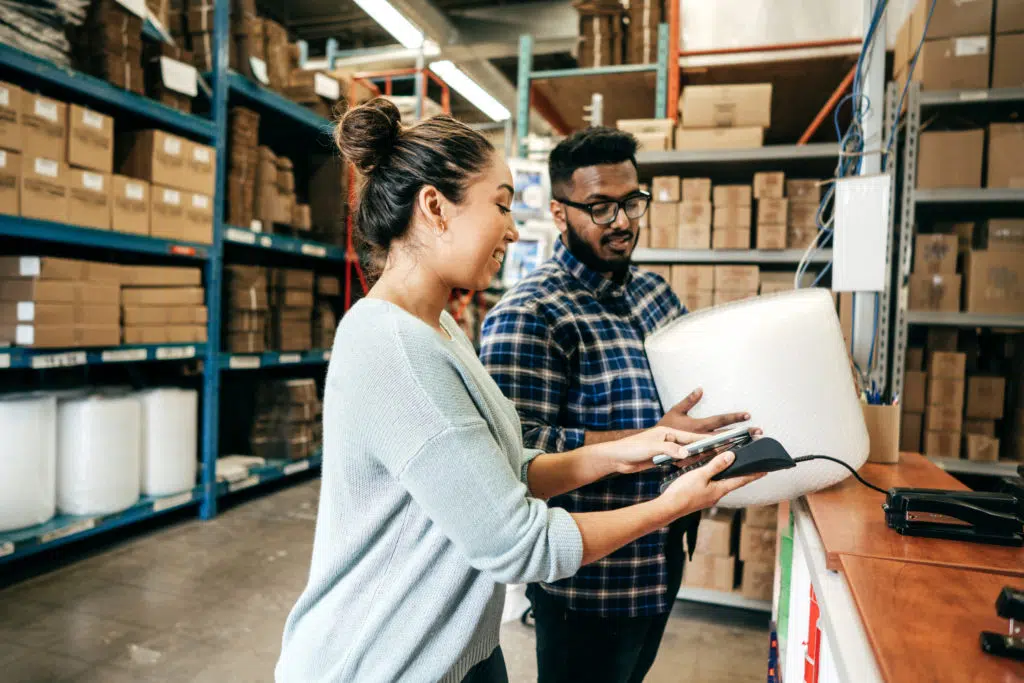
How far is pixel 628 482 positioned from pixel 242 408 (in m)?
3.78

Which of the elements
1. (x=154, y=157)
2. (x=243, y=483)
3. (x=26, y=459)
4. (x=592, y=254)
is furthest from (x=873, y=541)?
(x=243, y=483)

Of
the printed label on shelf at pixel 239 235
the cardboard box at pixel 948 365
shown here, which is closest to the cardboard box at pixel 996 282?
the cardboard box at pixel 948 365

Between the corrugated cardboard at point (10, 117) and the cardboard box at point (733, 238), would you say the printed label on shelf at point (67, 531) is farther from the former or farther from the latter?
the cardboard box at point (733, 238)

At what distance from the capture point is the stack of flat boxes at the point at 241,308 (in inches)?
151

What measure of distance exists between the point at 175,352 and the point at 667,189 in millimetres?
2571

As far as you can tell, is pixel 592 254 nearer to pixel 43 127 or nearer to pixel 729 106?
pixel 729 106

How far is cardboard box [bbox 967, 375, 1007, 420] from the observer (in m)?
2.65

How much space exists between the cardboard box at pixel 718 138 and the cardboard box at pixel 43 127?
103 inches

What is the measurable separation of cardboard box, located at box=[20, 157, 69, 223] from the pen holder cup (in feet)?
9.93

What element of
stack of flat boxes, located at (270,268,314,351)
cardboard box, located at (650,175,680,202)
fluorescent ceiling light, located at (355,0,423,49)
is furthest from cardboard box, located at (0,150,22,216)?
fluorescent ceiling light, located at (355,0,423,49)

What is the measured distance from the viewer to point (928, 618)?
67 cm

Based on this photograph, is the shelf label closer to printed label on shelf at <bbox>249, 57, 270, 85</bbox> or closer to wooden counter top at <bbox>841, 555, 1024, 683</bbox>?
printed label on shelf at <bbox>249, 57, 270, 85</bbox>

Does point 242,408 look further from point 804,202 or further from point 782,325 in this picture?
point 782,325

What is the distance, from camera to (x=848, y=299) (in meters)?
2.55
